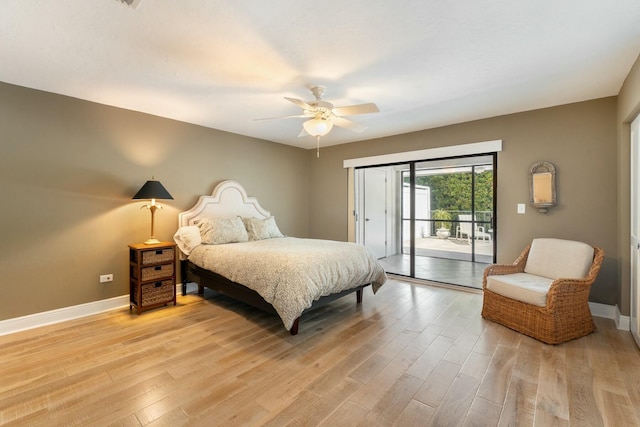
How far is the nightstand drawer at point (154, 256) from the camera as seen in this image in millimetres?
3347

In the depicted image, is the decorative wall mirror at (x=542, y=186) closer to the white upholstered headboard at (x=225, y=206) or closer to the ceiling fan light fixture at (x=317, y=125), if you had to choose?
the ceiling fan light fixture at (x=317, y=125)

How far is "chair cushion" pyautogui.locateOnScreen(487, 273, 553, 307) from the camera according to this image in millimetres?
2713

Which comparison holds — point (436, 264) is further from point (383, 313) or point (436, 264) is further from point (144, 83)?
point (144, 83)

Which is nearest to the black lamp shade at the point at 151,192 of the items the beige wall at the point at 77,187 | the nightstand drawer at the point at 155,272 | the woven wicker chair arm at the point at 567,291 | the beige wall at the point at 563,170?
the beige wall at the point at 77,187

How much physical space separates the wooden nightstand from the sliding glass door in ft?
11.0

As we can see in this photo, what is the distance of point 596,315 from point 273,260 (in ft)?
12.0

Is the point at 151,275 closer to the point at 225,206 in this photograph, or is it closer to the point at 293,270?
the point at 225,206

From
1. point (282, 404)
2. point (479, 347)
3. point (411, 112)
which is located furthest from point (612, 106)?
point (282, 404)

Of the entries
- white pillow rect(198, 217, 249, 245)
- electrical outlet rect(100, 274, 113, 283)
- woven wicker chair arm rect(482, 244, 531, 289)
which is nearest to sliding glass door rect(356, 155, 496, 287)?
woven wicker chair arm rect(482, 244, 531, 289)

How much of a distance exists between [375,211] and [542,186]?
10.0 feet

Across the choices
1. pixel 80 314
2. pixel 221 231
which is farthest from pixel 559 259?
pixel 80 314

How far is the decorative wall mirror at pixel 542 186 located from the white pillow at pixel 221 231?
3.83m

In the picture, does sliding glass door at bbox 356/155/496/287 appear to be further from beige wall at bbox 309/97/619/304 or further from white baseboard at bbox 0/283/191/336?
white baseboard at bbox 0/283/191/336

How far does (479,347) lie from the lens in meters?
2.56
